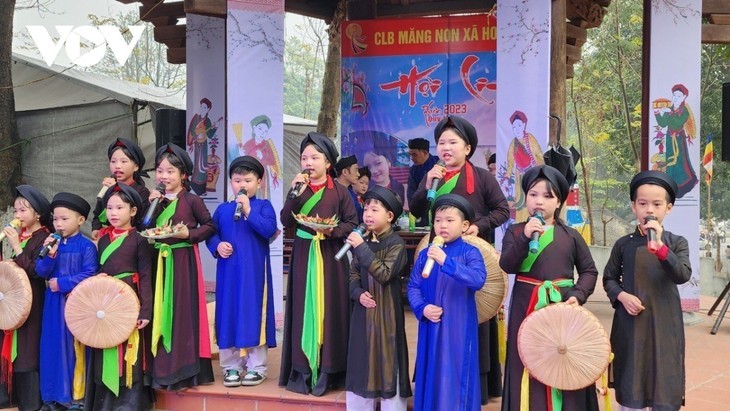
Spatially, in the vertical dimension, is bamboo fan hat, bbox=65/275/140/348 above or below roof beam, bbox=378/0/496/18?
below

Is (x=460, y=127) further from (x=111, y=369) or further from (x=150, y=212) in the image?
(x=111, y=369)

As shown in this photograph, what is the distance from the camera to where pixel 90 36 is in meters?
11.8

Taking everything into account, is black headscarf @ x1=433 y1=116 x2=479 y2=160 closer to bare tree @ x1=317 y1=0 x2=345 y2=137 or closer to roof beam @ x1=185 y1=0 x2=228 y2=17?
roof beam @ x1=185 y1=0 x2=228 y2=17

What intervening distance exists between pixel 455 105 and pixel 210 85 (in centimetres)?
273

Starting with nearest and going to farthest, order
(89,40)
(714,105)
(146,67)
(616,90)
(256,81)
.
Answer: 1. (256,81)
2. (89,40)
3. (714,105)
4. (616,90)
5. (146,67)

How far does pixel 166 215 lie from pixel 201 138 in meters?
4.07

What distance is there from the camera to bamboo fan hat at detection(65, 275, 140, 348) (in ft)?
14.0

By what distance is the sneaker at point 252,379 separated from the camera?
15.1 feet

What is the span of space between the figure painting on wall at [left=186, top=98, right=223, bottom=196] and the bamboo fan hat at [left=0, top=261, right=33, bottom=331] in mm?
4027

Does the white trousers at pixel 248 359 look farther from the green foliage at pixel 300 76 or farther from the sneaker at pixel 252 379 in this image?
the green foliage at pixel 300 76

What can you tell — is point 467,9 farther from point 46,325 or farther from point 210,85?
point 46,325

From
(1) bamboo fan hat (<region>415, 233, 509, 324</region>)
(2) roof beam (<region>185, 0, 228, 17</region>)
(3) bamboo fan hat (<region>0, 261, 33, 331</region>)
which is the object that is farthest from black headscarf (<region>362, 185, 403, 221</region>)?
(2) roof beam (<region>185, 0, 228, 17</region>)

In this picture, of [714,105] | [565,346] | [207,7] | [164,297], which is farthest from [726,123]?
[714,105]

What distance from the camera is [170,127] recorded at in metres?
8.23
